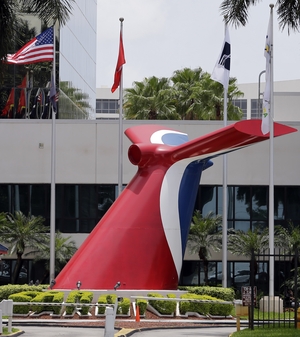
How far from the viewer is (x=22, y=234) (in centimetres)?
3897

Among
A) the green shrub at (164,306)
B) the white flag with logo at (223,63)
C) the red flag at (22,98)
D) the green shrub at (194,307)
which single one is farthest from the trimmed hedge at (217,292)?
the red flag at (22,98)

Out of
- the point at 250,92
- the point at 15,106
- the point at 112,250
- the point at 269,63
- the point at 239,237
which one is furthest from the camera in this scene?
the point at 250,92

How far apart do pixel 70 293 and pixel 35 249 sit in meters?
13.5

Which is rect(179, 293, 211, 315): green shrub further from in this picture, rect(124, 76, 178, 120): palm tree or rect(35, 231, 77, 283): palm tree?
rect(124, 76, 178, 120): palm tree

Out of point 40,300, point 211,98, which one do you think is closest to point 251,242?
point 40,300

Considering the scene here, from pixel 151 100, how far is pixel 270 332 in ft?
128

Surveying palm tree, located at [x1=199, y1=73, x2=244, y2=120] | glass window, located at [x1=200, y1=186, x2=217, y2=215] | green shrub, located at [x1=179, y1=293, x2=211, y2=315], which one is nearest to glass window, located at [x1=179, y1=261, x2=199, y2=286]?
glass window, located at [x1=200, y1=186, x2=217, y2=215]

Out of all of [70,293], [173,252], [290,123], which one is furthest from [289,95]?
[70,293]

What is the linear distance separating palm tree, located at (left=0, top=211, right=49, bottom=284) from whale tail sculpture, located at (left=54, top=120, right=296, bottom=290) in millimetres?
9942

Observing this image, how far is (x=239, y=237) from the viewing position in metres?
39.3

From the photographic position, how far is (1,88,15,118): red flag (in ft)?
144

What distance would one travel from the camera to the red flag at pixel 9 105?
43.9 meters

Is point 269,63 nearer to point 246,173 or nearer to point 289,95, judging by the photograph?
point 246,173

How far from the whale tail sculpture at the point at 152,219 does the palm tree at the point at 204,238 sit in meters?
8.61
